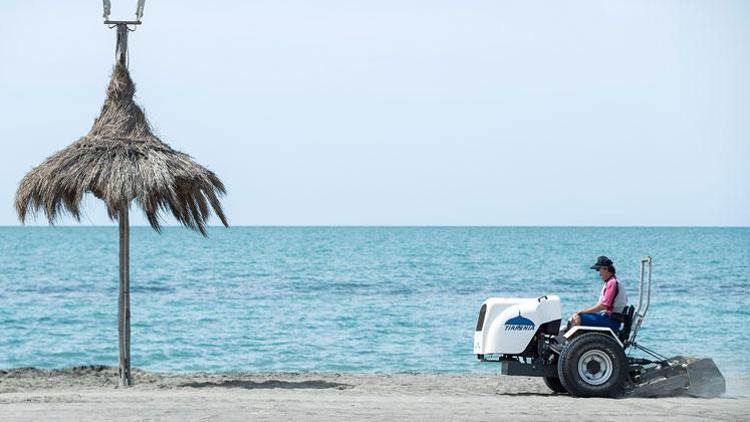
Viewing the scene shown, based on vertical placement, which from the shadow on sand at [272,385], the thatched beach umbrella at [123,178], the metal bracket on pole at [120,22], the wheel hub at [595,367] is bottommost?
the shadow on sand at [272,385]

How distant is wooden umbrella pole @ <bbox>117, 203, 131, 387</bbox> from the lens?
12273mm

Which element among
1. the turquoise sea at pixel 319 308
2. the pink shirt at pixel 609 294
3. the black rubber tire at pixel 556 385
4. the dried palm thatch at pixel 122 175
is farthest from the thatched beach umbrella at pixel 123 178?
the turquoise sea at pixel 319 308

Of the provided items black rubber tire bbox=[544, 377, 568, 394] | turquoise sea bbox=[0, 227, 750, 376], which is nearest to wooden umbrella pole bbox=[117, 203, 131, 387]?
black rubber tire bbox=[544, 377, 568, 394]

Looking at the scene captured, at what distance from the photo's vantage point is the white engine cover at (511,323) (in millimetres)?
11094

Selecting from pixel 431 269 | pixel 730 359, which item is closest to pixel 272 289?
pixel 431 269

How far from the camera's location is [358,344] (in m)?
21.3

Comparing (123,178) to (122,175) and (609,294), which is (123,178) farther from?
(609,294)

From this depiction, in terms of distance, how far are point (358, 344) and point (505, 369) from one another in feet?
33.7

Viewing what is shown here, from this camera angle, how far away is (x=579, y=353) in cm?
1102

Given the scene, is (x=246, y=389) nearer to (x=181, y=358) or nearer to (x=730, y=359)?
(x=181, y=358)

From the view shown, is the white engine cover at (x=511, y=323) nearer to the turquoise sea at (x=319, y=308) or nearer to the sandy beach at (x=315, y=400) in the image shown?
the sandy beach at (x=315, y=400)

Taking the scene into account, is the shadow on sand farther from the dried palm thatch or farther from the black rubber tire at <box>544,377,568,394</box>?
the black rubber tire at <box>544,377,568,394</box>

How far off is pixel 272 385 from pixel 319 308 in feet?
56.5

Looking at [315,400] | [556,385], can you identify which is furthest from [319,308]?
[315,400]
